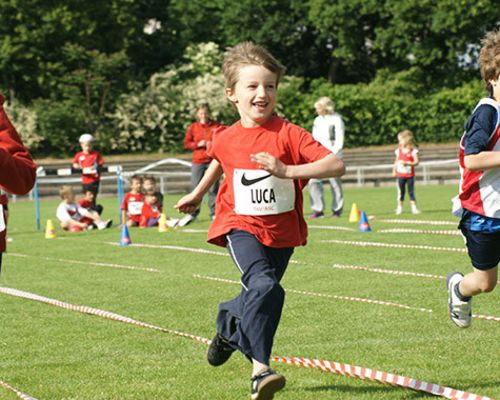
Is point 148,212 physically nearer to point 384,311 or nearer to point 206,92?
point 384,311

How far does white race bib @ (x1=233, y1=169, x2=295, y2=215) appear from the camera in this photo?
19.2 feet

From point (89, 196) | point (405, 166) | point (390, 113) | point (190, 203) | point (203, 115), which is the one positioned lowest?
point (89, 196)

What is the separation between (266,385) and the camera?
16.9 feet

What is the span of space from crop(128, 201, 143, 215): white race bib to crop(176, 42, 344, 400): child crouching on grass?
1397 centimetres

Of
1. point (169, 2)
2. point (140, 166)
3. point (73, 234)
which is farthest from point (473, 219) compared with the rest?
point (169, 2)

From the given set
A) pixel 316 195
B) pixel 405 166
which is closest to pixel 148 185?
pixel 316 195

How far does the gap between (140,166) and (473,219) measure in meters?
37.5

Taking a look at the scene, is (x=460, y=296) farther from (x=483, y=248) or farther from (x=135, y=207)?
(x=135, y=207)

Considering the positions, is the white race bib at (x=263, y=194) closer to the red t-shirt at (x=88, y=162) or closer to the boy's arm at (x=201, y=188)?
the boy's arm at (x=201, y=188)

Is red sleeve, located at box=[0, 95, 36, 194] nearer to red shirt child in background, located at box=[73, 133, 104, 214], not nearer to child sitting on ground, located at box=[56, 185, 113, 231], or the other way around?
child sitting on ground, located at box=[56, 185, 113, 231]

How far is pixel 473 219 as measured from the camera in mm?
6562

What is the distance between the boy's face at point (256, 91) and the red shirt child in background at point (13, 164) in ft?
4.96

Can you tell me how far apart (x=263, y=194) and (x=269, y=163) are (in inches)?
20.8

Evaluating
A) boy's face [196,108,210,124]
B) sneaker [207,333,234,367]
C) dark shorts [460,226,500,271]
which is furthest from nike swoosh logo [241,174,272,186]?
boy's face [196,108,210,124]
